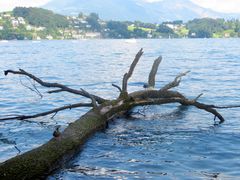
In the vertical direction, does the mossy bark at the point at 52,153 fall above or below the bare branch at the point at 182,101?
below

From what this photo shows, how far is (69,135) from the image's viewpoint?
11.2 meters

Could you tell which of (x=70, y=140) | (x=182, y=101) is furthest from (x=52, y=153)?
Result: (x=182, y=101)

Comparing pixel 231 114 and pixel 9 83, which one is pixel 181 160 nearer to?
pixel 231 114

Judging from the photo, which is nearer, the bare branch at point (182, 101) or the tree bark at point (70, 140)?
the tree bark at point (70, 140)

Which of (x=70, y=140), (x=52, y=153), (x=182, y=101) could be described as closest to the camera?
(x=52, y=153)

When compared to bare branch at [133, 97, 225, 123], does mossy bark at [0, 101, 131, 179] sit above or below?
below

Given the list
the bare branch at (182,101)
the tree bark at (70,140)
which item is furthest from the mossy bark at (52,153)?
the bare branch at (182,101)

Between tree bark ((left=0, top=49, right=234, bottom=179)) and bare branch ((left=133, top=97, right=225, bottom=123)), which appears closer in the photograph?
tree bark ((left=0, top=49, right=234, bottom=179))

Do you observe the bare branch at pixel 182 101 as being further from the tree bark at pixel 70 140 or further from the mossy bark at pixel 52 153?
the mossy bark at pixel 52 153

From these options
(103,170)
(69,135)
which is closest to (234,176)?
(103,170)

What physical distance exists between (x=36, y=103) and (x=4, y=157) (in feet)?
32.6

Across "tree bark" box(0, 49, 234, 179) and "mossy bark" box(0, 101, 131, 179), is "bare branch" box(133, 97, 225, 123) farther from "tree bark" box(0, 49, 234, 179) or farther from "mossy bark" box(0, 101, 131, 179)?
"mossy bark" box(0, 101, 131, 179)

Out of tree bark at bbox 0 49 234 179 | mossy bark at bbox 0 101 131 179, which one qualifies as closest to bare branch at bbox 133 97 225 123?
tree bark at bbox 0 49 234 179

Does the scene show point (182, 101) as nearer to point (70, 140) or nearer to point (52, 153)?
point (70, 140)
